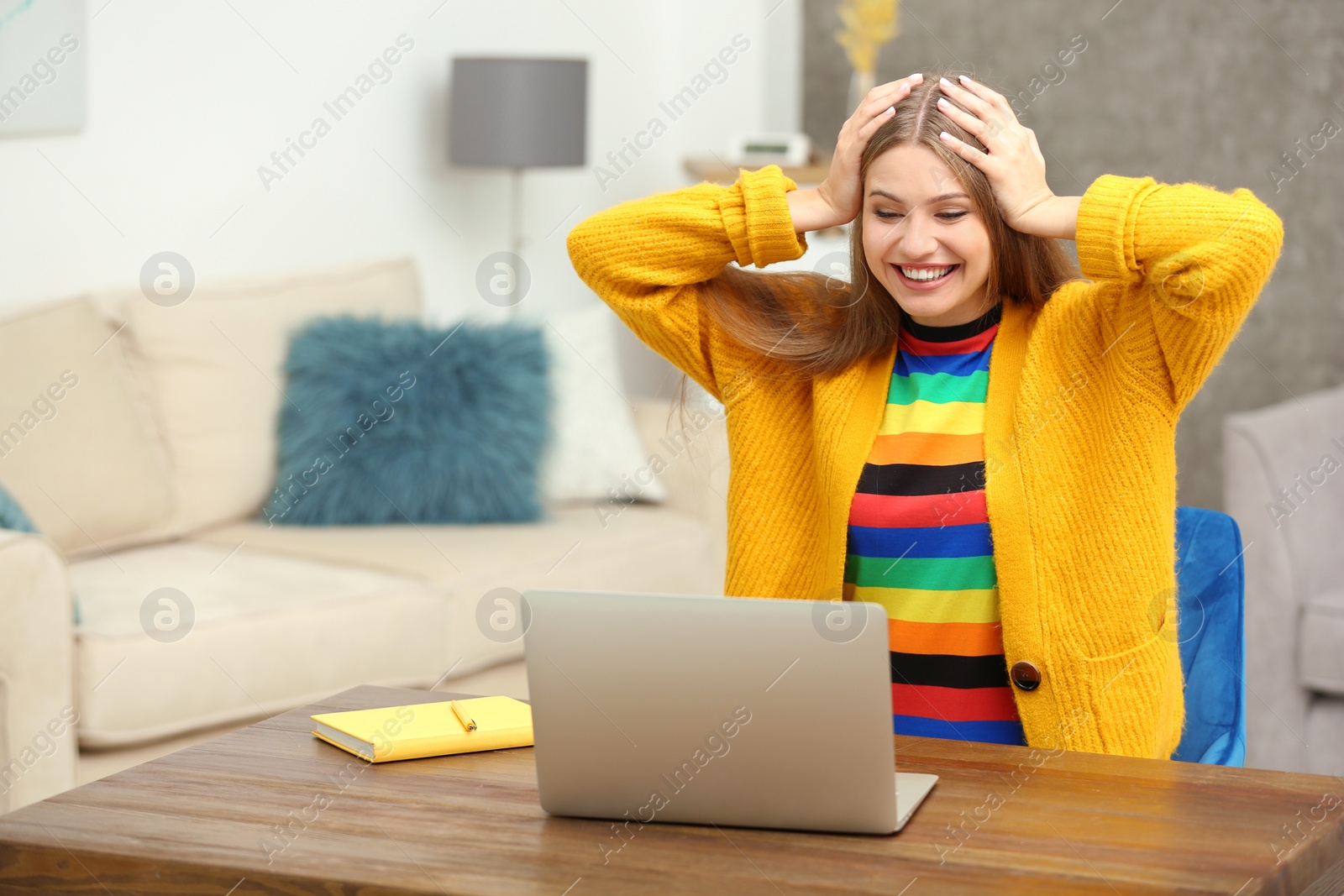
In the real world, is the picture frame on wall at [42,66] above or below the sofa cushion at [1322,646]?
above

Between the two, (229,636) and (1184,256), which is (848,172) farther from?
(229,636)

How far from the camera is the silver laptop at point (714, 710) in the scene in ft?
3.20

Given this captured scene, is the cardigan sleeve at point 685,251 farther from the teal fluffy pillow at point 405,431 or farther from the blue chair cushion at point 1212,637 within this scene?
the teal fluffy pillow at point 405,431

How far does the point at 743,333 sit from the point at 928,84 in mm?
322

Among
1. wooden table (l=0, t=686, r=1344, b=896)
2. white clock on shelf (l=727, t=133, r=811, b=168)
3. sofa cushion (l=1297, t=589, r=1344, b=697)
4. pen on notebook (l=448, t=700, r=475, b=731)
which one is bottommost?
sofa cushion (l=1297, t=589, r=1344, b=697)

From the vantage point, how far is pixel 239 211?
10.5ft

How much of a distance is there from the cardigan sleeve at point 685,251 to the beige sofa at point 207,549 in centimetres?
95

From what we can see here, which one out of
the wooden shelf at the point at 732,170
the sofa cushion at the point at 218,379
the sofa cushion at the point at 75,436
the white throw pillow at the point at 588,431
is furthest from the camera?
the wooden shelf at the point at 732,170

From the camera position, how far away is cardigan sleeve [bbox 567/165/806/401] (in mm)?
1537

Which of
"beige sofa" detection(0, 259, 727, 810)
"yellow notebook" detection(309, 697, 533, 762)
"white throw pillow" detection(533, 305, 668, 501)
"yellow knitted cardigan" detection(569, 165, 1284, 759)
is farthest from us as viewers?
"white throw pillow" detection(533, 305, 668, 501)

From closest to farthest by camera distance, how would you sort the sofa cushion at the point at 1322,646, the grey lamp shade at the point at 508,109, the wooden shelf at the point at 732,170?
the sofa cushion at the point at 1322,646, the grey lamp shade at the point at 508,109, the wooden shelf at the point at 732,170

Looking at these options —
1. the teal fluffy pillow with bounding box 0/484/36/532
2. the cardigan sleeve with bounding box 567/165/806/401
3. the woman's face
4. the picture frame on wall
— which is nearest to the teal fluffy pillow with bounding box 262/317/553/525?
the picture frame on wall

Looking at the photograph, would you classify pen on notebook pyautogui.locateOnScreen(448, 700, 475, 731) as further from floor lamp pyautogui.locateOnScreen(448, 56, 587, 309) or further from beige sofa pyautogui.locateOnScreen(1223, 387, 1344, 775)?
floor lamp pyautogui.locateOnScreen(448, 56, 587, 309)

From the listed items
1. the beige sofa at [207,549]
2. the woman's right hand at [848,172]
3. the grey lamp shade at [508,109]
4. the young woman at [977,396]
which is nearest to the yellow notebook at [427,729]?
the young woman at [977,396]
